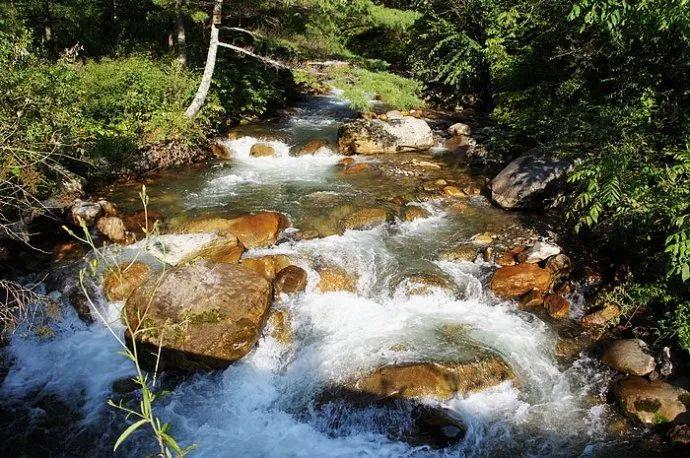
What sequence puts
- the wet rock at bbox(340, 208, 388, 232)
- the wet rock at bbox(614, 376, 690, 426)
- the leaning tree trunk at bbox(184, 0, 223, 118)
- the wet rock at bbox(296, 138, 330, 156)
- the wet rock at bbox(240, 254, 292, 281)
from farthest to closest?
the wet rock at bbox(296, 138, 330, 156), the leaning tree trunk at bbox(184, 0, 223, 118), the wet rock at bbox(340, 208, 388, 232), the wet rock at bbox(240, 254, 292, 281), the wet rock at bbox(614, 376, 690, 426)

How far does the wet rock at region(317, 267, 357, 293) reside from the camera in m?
7.83

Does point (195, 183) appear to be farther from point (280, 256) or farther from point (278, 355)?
point (278, 355)

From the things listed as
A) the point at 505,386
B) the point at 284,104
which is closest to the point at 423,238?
the point at 505,386

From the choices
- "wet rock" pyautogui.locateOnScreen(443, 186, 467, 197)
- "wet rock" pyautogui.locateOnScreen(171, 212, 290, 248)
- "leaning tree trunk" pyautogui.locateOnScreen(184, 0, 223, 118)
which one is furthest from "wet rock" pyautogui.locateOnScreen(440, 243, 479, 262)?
"leaning tree trunk" pyautogui.locateOnScreen(184, 0, 223, 118)

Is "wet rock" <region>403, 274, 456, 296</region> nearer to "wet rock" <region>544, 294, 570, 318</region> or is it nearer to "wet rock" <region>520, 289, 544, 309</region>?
"wet rock" <region>520, 289, 544, 309</region>

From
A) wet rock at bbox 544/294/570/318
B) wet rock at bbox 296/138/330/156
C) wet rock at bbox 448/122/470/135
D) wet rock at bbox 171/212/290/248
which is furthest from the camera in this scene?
wet rock at bbox 448/122/470/135

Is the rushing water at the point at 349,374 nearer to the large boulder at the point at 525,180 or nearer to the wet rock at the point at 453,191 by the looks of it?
the large boulder at the point at 525,180

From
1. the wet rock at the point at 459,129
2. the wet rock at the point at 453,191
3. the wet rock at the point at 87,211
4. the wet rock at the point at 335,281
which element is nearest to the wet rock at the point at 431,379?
the wet rock at the point at 335,281

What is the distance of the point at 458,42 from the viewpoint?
16.8 metres

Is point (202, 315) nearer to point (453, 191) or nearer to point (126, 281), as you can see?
point (126, 281)

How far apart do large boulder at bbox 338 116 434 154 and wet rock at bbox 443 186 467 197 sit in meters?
3.03

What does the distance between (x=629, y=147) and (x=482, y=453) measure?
5.09 meters

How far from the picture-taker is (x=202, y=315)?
21.4ft

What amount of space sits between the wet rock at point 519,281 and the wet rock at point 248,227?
13.3ft
